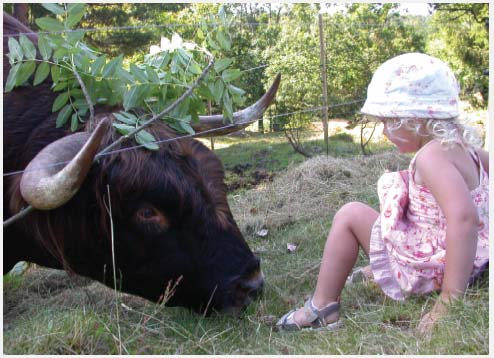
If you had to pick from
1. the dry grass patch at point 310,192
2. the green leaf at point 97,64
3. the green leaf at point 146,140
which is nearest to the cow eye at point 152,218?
the green leaf at point 146,140

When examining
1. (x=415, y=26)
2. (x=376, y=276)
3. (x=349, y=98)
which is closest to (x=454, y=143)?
(x=376, y=276)

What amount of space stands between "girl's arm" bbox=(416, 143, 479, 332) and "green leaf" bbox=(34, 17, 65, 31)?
1816 millimetres

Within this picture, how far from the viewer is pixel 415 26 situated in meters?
12.8

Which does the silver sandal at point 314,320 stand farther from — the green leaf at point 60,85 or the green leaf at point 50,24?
the green leaf at point 50,24

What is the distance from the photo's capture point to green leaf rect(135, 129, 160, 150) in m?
2.84

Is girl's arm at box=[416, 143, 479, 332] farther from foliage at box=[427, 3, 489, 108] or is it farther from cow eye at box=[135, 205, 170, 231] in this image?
foliage at box=[427, 3, 489, 108]

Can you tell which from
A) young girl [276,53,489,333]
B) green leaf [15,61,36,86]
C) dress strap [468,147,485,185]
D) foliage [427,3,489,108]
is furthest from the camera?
foliage [427,3,489,108]

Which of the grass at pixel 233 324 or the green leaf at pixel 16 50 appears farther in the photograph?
the green leaf at pixel 16 50

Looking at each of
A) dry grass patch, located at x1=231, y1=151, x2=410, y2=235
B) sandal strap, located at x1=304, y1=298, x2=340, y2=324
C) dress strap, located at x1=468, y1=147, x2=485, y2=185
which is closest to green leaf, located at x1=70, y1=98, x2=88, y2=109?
sandal strap, located at x1=304, y1=298, x2=340, y2=324

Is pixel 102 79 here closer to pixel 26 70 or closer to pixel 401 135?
pixel 26 70

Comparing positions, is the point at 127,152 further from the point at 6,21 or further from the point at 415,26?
the point at 415,26

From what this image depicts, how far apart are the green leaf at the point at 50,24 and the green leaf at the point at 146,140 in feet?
2.03

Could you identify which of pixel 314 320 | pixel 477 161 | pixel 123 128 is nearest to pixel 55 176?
pixel 123 128

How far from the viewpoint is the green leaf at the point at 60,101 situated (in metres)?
3.04
